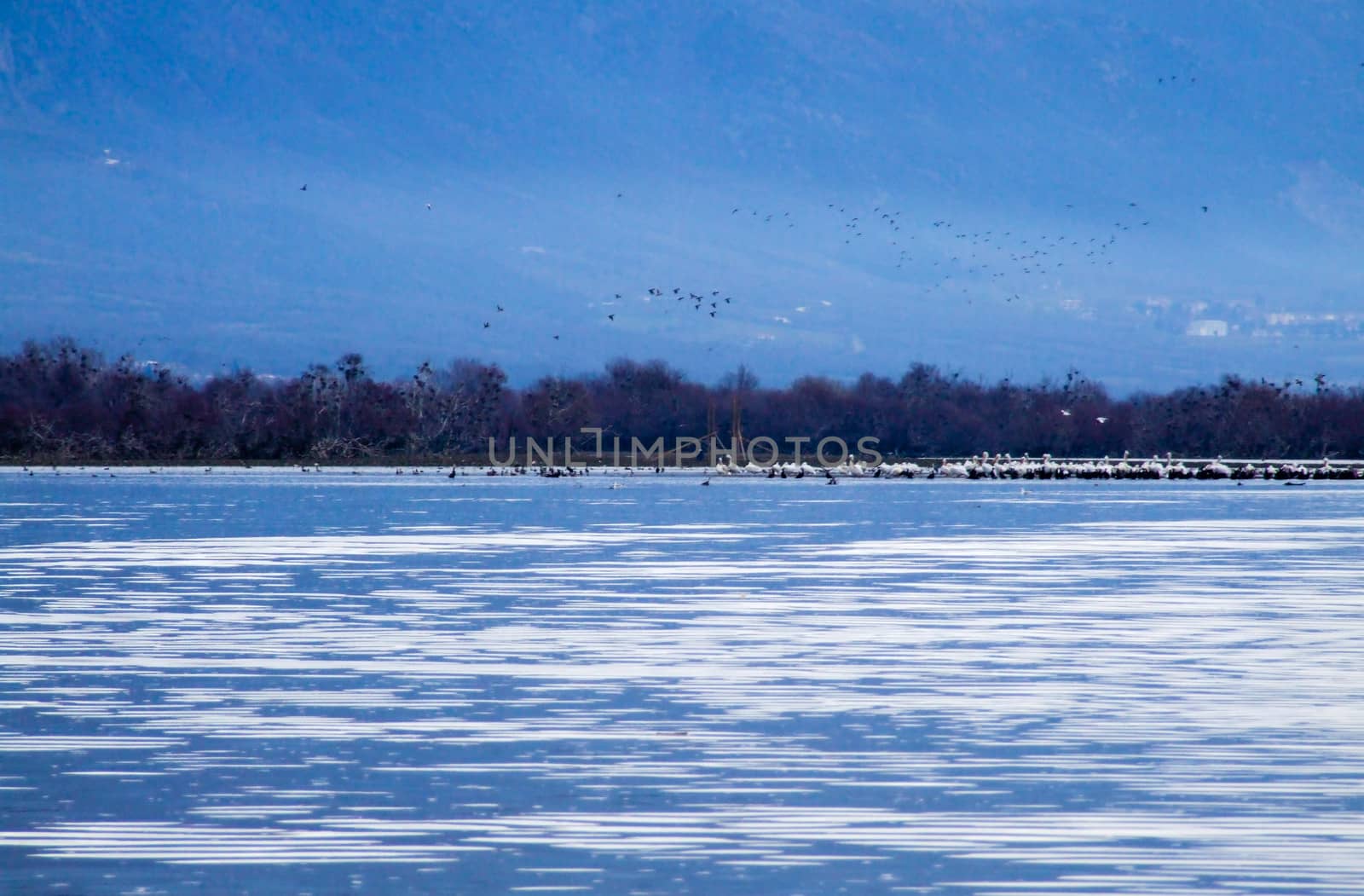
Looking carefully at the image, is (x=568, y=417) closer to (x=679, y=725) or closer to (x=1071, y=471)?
(x=1071, y=471)

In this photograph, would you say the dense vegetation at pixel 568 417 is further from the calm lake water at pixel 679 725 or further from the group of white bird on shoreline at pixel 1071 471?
the calm lake water at pixel 679 725

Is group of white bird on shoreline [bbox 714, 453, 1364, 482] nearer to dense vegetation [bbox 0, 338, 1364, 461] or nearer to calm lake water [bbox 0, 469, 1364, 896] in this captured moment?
dense vegetation [bbox 0, 338, 1364, 461]

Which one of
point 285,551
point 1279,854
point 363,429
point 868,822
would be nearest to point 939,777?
point 868,822

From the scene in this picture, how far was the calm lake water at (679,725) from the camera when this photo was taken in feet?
23.3

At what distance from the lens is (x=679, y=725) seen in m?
10.1

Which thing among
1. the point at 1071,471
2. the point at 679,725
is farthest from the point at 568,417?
the point at 679,725

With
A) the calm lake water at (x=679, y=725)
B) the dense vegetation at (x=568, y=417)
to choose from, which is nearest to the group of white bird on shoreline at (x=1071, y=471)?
the dense vegetation at (x=568, y=417)

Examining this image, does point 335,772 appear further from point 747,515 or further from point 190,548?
point 747,515

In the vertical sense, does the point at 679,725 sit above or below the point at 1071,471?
below

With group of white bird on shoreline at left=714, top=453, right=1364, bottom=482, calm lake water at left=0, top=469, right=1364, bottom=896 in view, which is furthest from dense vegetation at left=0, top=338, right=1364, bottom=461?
calm lake water at left=0, top=469, right=1364, bottom=896

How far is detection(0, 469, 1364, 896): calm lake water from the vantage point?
7109mm

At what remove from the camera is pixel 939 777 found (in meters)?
8.67

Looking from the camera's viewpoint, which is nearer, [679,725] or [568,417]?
[679,725]

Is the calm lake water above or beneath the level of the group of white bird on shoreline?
beneath
